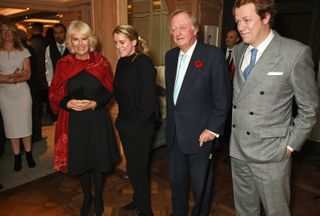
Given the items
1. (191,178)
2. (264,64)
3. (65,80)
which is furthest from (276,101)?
(65,80)

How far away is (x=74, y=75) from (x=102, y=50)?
3.36 feet

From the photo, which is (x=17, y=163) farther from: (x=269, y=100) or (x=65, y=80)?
(x=269, y=100)

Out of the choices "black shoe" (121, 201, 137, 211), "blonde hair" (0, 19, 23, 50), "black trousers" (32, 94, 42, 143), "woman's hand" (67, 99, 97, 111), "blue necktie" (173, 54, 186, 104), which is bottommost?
"black shoe" (121, 201, 137, 211)

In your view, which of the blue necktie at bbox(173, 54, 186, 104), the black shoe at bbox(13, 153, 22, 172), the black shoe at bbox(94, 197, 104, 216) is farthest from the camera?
the black shoe at bbox(13, 153, 22, 172)

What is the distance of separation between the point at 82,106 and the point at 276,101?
141 centimetres

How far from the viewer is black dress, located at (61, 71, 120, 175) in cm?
211

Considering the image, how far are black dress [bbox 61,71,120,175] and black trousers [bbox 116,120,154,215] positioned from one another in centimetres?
17

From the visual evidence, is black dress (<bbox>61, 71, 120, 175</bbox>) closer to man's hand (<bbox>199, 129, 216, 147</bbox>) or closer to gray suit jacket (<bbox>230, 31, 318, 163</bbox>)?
man's hand (<bbox>199, 129, 216, 147</bbox>)

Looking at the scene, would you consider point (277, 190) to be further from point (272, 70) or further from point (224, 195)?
point (224, 195)

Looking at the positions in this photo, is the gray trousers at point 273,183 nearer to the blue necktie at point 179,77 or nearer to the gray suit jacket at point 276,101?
the gray suit jacket at point 276,101

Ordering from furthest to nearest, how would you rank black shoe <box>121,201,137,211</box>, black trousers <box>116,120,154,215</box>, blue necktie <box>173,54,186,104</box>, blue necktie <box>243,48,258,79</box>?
black shoe <box>121,201,137,211</box> → black trousers <box>116,120,154,215</box> → blue necktie <box>173,54,186,104</box> → blue necktie <box>243,48,258,79</box>

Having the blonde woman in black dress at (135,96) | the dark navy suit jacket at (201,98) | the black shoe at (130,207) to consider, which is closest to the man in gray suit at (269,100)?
the dark navy suit jacket at (201,98)

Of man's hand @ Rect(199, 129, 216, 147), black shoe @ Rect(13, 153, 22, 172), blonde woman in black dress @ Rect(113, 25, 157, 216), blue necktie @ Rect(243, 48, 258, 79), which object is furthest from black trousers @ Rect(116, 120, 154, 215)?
black shoe @ Rect(13, 153, 22, 172)

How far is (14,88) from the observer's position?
305 centimetres
